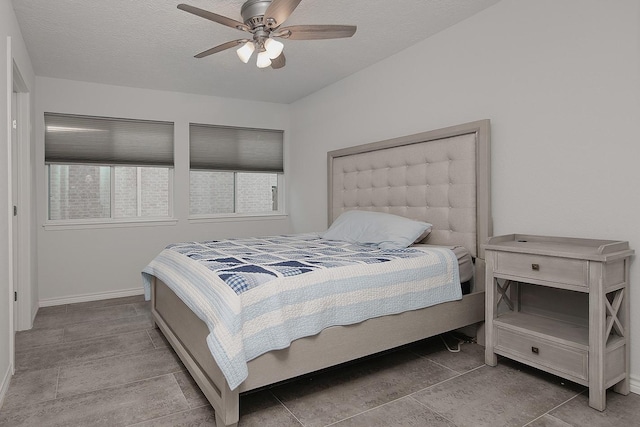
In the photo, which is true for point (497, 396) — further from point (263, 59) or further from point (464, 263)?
point (263, 59)

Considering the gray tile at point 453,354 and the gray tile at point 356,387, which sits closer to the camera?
the gray tile at point 356,387

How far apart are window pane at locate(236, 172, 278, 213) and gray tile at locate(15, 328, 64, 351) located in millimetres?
2496

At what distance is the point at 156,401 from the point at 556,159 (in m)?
2.67

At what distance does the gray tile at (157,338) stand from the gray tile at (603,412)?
2462mm

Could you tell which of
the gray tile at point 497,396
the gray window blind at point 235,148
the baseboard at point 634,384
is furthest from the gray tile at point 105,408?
the gray window blind at point 235,148

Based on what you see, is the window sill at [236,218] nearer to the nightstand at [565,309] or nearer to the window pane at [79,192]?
the window pane at [79,192]

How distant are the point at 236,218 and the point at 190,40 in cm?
238

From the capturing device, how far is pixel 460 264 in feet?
8.87

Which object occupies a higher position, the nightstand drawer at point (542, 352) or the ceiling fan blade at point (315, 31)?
the ceiling fan blade at point (315, 31)

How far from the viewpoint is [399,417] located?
1.86 meters

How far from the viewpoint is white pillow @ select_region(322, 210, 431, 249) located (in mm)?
2909

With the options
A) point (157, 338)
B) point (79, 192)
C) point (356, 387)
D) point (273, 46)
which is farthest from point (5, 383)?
point (79, 192)

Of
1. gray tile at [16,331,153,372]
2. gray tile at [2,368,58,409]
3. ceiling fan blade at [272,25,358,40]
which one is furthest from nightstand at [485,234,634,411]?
gray tile at [2,368,58,409]

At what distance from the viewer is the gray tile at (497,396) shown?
187 centimetres
